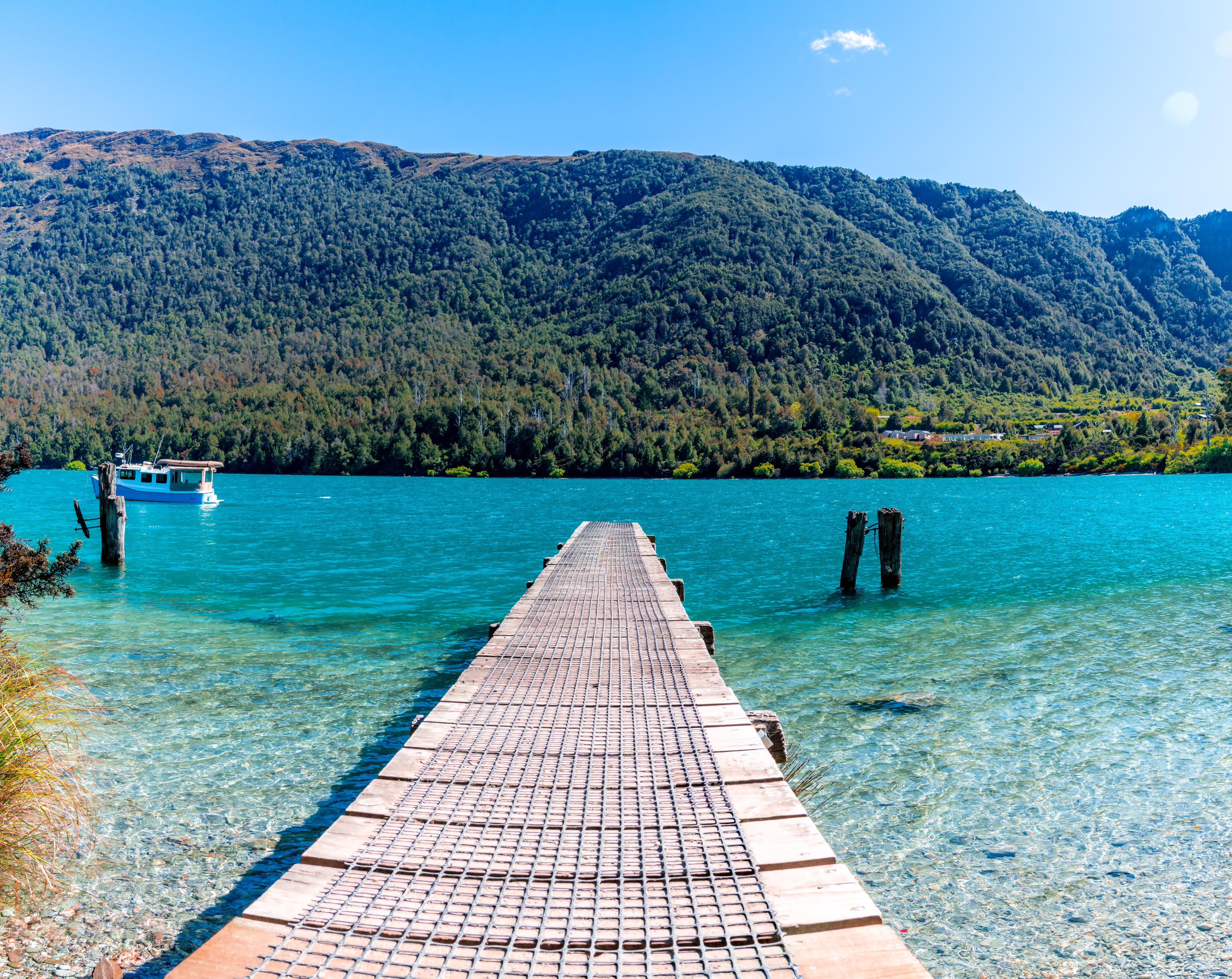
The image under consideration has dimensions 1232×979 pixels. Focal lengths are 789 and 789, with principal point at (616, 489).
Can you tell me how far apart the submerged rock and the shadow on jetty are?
703 cm

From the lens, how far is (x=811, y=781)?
9578mm

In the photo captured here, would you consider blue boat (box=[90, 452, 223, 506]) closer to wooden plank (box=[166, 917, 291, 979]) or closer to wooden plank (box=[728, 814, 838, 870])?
wooden plank (box=[166, 917, 291, 979])

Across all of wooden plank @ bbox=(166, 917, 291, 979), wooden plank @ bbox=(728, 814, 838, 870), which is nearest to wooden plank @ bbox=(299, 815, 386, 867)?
wooden plank @ bbox=(166, 917, 291, 979)

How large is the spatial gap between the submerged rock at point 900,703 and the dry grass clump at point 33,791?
33.9 ft

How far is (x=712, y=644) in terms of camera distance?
12.7m

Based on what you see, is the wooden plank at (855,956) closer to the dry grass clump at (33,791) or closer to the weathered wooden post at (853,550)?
the dry grass clump at (33,791)

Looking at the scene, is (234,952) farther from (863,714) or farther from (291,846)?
(863,714)

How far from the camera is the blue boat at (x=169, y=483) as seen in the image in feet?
214

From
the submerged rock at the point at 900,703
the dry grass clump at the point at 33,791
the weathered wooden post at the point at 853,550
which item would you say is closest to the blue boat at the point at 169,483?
the weathered wooden post at the point at 853,550

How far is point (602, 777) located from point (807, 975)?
2469mm

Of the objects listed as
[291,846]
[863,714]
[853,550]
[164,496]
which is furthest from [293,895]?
[164,496]

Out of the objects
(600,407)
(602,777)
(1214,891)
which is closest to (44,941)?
(602,777)

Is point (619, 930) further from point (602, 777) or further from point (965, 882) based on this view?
point (965, 882)

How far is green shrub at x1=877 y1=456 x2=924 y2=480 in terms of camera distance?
470ft
